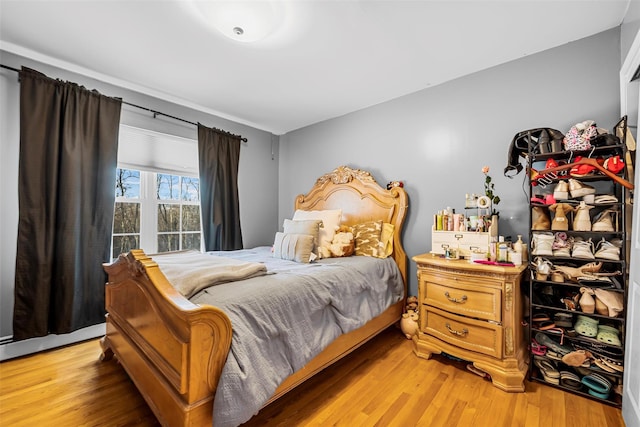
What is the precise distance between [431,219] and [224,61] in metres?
2.33

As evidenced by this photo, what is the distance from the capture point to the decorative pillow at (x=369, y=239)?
2.66 m

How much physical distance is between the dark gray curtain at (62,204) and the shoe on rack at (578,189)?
3593 mm

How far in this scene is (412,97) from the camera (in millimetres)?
2836

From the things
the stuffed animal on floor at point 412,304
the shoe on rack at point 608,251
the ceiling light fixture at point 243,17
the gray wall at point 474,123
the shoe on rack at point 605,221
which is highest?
the ceiling light fixture at point 243,17

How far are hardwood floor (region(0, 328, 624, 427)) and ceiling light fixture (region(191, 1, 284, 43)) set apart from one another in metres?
2.32

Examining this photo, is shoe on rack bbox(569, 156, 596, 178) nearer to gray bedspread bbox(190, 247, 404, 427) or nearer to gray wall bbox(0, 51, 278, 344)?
gray bedspread bbox(190, 247, 404, 427)

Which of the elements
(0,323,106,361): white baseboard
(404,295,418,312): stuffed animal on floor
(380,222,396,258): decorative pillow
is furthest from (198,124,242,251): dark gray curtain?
(404,295,418,312): stuffed animal on floor

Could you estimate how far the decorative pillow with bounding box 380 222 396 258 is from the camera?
269cm

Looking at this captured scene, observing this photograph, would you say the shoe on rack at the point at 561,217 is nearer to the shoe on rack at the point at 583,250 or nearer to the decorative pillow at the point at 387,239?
the shoe on rack at the point at 583,250

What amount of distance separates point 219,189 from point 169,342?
234 cm

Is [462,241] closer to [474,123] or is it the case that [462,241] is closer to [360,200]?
[474,123]

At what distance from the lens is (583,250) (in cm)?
168

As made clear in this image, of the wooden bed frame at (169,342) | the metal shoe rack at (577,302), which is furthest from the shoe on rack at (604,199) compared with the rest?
the wooden bed frame at (169,342)

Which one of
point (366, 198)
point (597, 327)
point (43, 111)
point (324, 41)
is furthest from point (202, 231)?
point (597, 327)
